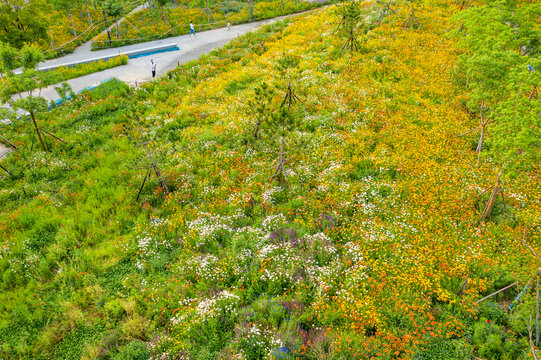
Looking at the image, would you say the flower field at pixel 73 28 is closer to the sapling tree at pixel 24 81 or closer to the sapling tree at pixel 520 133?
the sapling tree at pixel 24 81

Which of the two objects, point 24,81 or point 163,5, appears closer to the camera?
point 24,81

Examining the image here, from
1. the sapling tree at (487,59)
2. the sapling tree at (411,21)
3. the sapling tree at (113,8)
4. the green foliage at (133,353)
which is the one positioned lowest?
the green foliage at (133,353)

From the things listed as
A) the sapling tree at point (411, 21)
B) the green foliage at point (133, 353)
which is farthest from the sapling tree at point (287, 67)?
the sapling tree at point (411, 21)

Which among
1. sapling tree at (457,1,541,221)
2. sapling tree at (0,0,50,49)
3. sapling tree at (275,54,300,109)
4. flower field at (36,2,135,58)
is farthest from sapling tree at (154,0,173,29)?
sapling tree at (457,1,541,221)

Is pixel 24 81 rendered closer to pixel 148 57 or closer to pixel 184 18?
pixel 148 57

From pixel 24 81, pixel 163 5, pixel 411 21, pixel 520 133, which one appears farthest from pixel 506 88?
pixel 163 5

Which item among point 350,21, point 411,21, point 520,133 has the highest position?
point 350,21

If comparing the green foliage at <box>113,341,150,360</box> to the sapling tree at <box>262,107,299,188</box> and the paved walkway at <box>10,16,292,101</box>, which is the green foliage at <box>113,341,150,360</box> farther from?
the paved walkway at <box>10,16,292,101</box>
